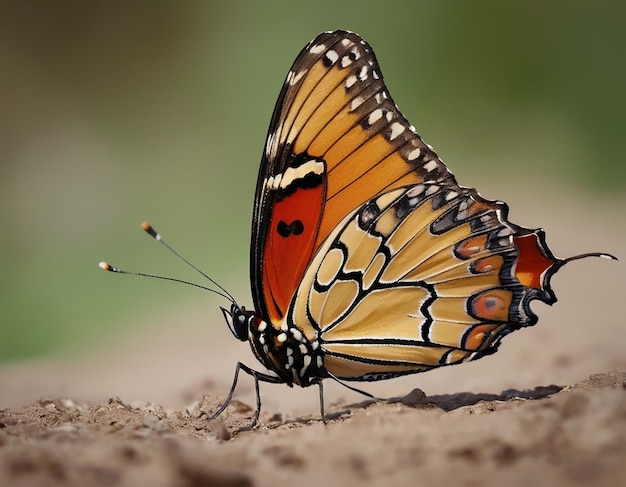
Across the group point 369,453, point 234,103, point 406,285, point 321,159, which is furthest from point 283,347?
point 234,103

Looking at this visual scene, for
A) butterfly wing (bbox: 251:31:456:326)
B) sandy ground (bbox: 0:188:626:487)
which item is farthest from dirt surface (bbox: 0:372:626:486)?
butterfly wing (bbox: 251:31:456:326)

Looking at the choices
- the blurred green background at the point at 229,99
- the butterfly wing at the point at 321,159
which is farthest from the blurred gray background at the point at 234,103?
the butterfly wing at the point at 321,159

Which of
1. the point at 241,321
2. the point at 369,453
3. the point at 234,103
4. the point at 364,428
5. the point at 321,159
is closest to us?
the point at 369,453

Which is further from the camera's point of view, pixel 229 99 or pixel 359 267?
pixel 229 99

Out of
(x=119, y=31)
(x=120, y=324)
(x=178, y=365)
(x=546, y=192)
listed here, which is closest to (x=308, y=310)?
(x=178, y=365)

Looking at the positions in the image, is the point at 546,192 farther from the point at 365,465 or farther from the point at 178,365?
the point at 365,465

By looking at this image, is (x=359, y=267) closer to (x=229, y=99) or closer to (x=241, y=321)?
(x=241, y=321)
